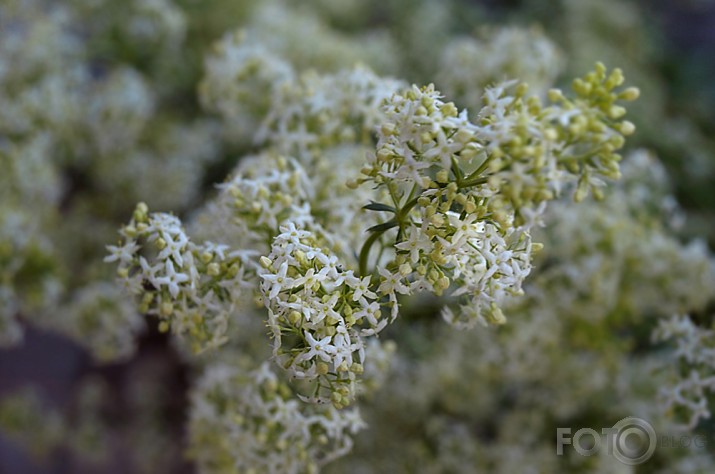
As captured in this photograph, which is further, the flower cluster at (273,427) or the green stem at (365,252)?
the flower cluster at (273,427)

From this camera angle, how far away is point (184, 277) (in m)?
0.94

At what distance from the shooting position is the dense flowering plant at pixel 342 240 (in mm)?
802

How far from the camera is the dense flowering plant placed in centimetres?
80

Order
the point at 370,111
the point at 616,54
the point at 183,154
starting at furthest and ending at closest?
the point at 616,54 < the point at 183,154 < the point at 370,111

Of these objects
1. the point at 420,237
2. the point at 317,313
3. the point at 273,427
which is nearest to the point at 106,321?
the point at 273,427

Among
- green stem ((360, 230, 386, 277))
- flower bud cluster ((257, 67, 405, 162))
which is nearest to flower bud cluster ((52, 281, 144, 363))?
flower bud cluster ((257, 67, 405, 162))

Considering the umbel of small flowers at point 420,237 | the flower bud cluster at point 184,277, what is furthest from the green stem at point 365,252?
the flower bud cluster at point 184,277

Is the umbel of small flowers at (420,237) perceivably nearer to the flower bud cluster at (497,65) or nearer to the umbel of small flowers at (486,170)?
the umbel of small flowers at (486,170)

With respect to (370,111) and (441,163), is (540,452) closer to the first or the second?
(370,111)

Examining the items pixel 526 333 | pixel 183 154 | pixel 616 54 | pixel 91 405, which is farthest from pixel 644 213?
pixel 91 405

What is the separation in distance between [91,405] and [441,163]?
71.2 inches

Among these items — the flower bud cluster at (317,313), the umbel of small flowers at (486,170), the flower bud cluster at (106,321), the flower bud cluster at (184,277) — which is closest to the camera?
the umbel of small flowers at (486,170)

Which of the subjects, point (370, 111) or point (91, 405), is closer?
point (370, 111)

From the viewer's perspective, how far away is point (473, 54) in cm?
158
